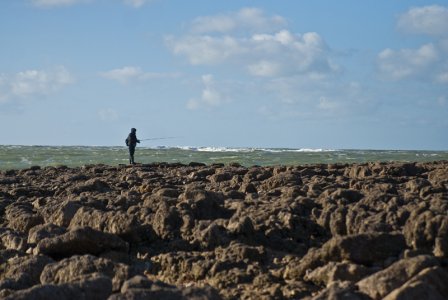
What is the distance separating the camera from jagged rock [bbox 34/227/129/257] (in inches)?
273

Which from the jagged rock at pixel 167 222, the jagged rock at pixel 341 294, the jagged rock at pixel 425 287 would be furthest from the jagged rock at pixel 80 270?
the jagged rock at pixel 425 287

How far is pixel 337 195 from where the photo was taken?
Result: 802 cm

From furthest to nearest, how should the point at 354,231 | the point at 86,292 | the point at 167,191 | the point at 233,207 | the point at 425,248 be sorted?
the point at 167,191
the point at 233,207
the point at 354,231
the point at 425,248
the point at 86,292

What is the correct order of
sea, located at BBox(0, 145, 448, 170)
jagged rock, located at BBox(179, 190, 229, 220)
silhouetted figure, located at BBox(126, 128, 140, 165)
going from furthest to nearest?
sea, located at BBox(0, 145, 448, 170) < silhouetted figure, located at BBox(126, 128, 140, 165) < jagged rock, located at BBox(179, 190, 229, 220)

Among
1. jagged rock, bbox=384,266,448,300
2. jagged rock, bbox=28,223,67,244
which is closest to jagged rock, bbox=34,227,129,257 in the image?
jagged rock, bbox=28,223,67,244

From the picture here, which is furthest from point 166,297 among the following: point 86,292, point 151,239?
point 151,239

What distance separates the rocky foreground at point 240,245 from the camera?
4992mm

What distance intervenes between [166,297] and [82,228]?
2.58 m

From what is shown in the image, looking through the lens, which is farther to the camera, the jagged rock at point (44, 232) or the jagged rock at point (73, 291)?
the jagged rock at point (44, 232)

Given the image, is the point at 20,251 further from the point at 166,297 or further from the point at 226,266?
the point at 166,297

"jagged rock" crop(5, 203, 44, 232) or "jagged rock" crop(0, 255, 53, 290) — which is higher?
"jagged rock" crop(5, 203, 44, 232)

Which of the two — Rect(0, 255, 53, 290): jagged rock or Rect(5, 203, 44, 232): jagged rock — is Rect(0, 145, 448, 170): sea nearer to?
Rect(5, 203, 44, 232): jagged rock

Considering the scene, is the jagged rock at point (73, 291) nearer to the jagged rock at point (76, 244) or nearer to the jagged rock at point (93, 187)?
the jagged rock at point (76, 244)

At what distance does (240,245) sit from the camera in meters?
6.54
